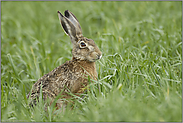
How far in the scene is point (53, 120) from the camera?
3.92 metres

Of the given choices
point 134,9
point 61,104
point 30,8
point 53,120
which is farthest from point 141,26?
point 30,8

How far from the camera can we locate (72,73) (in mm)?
4859

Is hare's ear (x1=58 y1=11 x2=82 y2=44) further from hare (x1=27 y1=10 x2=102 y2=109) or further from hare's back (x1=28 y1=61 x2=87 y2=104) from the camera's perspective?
hare's back (x1=28 y1=61 x2=87 y2=104)

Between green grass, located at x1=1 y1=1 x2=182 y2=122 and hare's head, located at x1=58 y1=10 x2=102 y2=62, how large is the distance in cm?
36

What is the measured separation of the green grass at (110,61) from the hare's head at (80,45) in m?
0.36

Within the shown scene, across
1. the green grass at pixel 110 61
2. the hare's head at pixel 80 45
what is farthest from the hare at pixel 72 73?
the green grass at pixel 110 61

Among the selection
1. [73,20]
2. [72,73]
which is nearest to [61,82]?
[72,73]

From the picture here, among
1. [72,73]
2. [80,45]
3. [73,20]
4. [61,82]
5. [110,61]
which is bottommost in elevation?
[61,82]

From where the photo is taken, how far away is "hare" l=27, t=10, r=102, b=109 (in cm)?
468

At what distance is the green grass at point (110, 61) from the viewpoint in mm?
3658

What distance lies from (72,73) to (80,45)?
1.86 ft

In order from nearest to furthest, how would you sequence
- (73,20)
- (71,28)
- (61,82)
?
(61,82)
(71,28)
(73,20)

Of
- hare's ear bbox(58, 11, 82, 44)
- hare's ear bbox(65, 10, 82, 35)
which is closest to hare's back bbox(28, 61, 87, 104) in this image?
hare's ear bbox(58, 11, 82, 44)

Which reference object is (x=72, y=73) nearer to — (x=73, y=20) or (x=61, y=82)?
(x=61, y=82)
